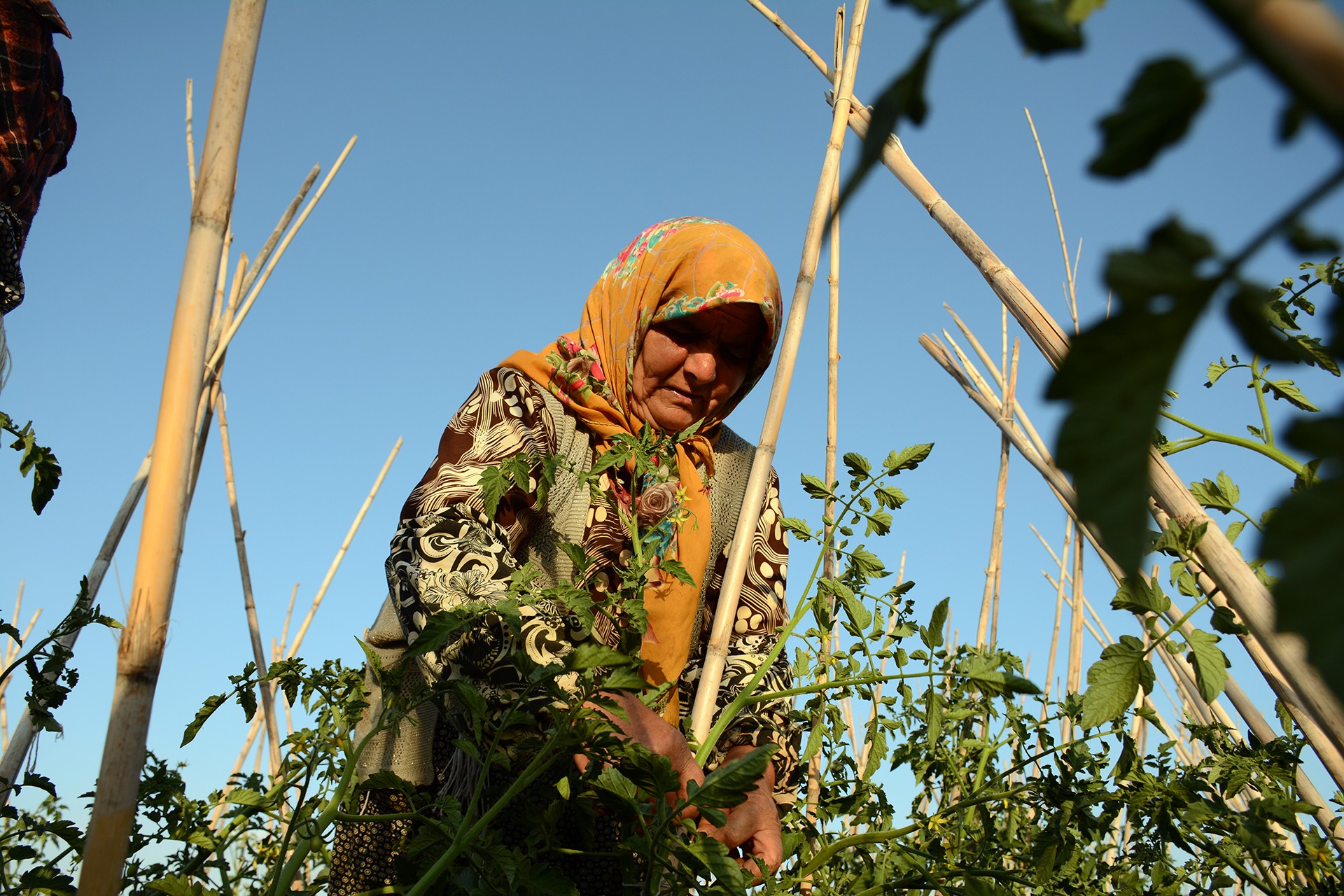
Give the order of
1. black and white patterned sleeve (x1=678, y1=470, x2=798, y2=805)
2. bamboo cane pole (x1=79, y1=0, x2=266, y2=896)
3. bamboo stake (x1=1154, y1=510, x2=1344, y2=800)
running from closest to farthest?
bamboo cane pole (x1=79, y1=0, x2=266, y2=896), bamboo stake (x1=1154, y1=510, x2=1344, y2=800), black and white patterned sleeve (x1=678, y1=470, x2=798, y2=805)

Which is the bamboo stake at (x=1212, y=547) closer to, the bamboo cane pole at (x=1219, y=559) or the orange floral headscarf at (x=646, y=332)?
the bamboo cane pole at (x=1219, y=559)

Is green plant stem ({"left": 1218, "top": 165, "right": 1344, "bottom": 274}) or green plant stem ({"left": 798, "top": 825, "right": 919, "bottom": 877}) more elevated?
green plant stem ({"left": 798, "top": 825, "right": 919, "bottom": 877})

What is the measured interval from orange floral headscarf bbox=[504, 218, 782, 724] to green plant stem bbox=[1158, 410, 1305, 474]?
627 millimetres

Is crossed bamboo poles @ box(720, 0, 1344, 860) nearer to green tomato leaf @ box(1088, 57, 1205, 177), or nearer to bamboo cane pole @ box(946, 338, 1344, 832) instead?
bamboo cane pole @ box(946, 338, 1344, 832)

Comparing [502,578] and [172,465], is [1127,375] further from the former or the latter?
[502,578]

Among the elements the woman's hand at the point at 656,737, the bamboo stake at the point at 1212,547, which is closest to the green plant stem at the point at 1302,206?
the bamboo stake at the point at 1212,547

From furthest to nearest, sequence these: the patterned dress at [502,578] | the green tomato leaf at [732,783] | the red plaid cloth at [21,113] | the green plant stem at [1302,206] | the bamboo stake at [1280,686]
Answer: the red plaid cloth at [21,113] → the patterned dress at [502,578] → the bamboo stake at [1280,686] → the green tomato leaf at [732,783] → the green plant stem at [1302,206]

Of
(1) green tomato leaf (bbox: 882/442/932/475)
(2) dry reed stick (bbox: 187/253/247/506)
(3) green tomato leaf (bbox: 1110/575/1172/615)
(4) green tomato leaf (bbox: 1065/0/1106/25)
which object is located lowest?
(4) green tomato leaf (bbox: 1065/0/1106/25)

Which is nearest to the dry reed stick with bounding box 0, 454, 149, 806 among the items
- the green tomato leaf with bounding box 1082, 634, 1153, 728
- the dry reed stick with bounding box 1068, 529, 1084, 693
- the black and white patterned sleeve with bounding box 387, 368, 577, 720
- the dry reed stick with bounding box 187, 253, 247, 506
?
the dry reed stick with bounding box 187, 253, 247, 506

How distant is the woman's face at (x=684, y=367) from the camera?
151 centimetres

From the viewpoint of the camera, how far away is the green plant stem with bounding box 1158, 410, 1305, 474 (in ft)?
3.02

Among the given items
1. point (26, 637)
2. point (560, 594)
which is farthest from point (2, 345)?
point (26, 637)

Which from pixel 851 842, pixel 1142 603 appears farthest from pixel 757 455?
pixel 1142 603

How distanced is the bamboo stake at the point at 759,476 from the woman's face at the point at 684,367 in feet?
0.88
